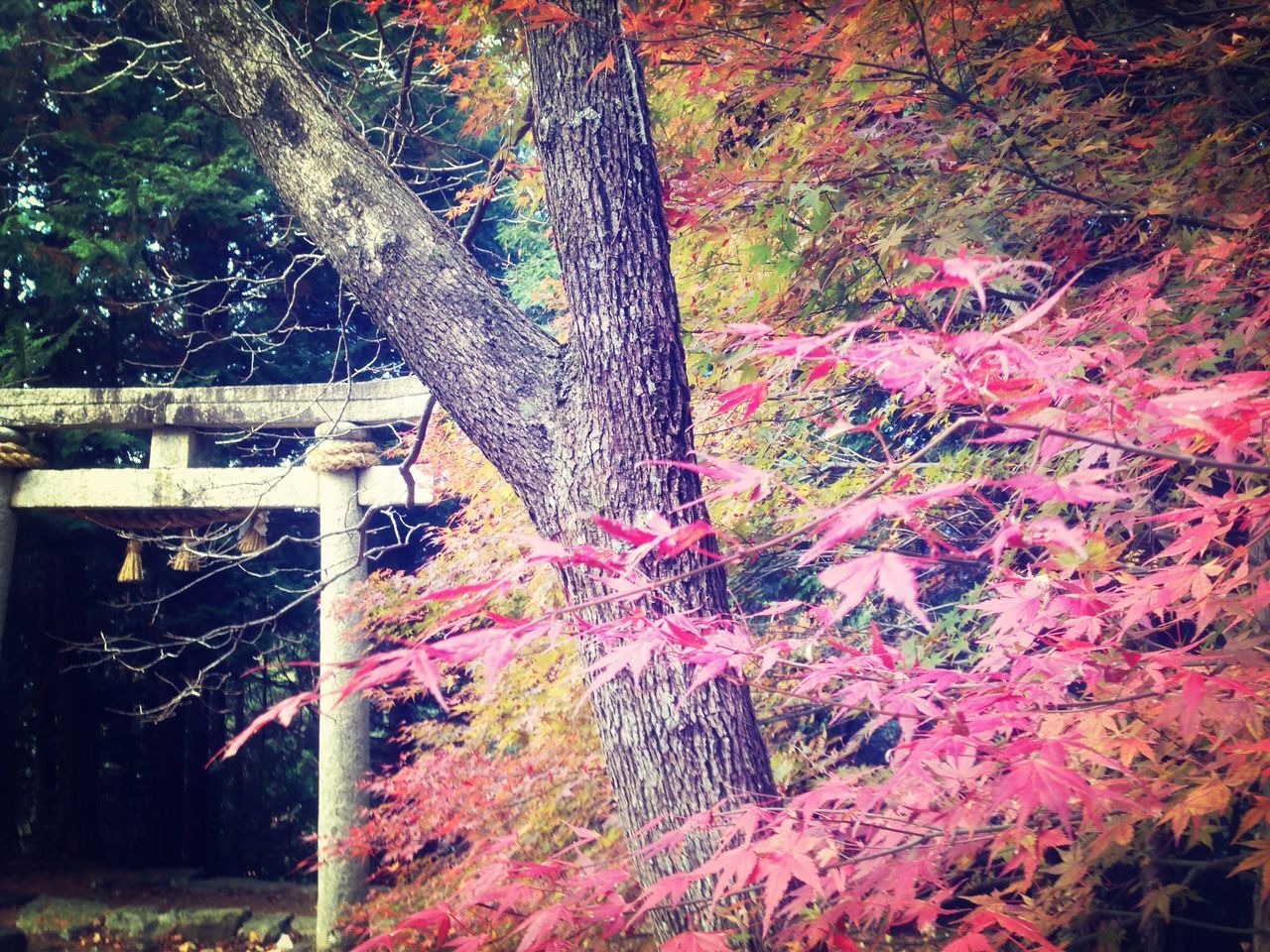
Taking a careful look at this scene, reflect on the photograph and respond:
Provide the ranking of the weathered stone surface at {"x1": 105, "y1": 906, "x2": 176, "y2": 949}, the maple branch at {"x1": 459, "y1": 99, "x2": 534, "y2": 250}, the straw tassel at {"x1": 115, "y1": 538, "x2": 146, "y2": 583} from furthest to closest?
the weathered stone surface at {"x1": 105, "y1": 906, "x2": 176, "y2": 949} < the straw tassel at {"x1": 115, "y1": 538, "x2": 146, "y2": 583} < the maple branch at {"x1": 459, "y1": 99, "x2": 534, "y2": 250}

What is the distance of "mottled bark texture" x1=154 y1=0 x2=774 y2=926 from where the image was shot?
5.70 ft

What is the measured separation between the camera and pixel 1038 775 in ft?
3.56

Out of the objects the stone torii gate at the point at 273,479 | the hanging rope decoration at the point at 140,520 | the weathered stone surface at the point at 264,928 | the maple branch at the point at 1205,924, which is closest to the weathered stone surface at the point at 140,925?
the weathered stone surface at the point at 264,928

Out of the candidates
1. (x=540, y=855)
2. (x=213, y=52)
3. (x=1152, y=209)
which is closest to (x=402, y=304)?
(x=213, y=52)

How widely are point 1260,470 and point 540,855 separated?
2906 mm

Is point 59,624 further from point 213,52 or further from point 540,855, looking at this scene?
point 213,52

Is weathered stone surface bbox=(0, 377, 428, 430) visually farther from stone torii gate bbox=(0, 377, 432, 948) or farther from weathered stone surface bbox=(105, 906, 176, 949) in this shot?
weathered stone surface bbox=(105, 906, 176, 949)

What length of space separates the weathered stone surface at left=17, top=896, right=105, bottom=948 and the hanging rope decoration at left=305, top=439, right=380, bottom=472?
397 cm

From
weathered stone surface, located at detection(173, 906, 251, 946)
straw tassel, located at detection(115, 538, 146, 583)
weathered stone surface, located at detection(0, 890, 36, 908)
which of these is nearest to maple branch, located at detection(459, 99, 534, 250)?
straw tassel, located at detection(115, 538, 146, 583)

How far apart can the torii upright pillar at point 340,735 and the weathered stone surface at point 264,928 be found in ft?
4.96

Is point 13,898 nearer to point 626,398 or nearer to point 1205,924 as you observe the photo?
point 626,398

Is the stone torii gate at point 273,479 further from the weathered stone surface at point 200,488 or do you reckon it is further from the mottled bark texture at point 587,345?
the mottled bark texture at point 587,345

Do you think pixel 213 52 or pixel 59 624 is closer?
pixel 213 52

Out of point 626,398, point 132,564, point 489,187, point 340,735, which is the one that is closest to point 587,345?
point 626,398
